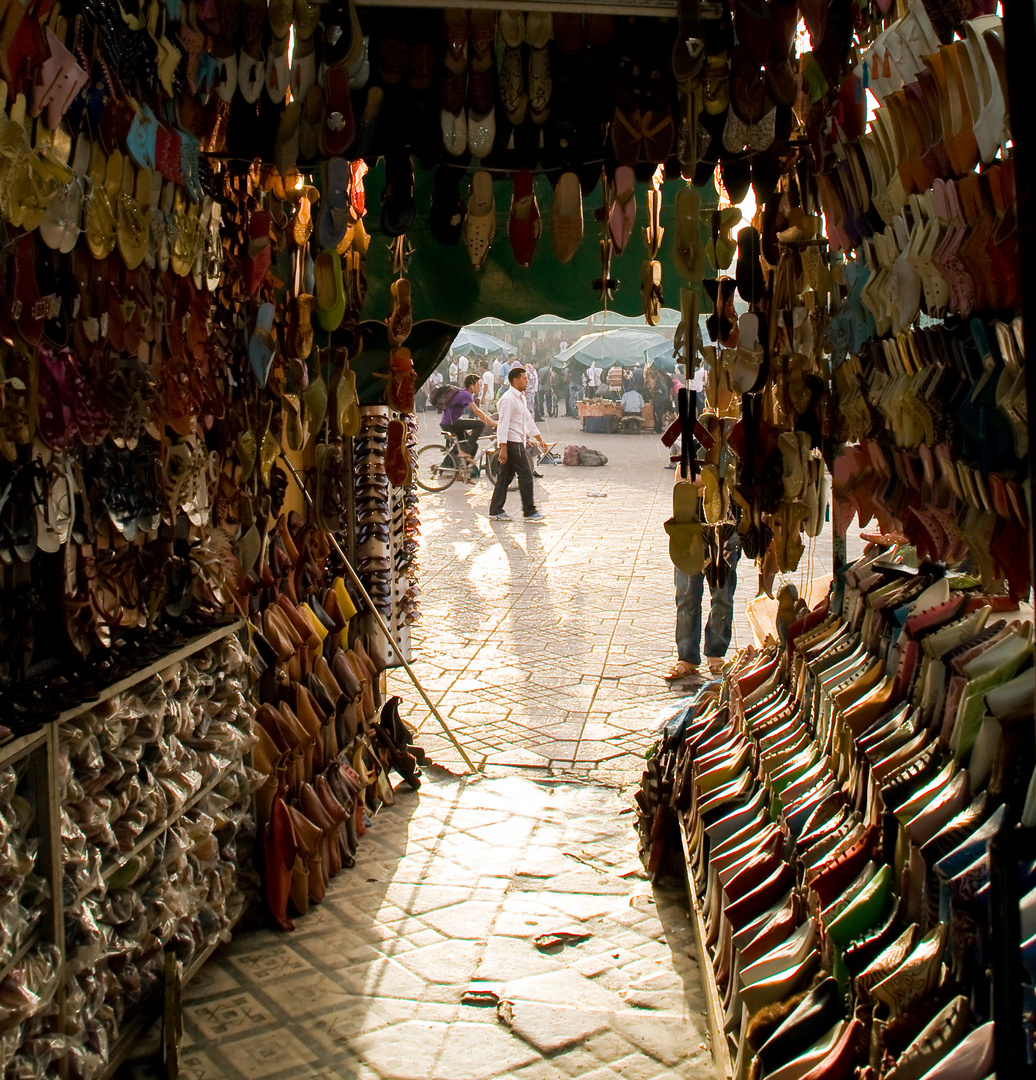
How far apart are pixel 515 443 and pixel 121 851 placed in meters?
10.0

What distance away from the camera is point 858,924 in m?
2.18

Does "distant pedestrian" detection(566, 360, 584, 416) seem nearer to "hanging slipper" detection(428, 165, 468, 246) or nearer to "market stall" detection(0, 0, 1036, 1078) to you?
"market stall" detection(0, 0, 1036, 1078)

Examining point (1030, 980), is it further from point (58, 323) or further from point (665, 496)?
point (665, 496)

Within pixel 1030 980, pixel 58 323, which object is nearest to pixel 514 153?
pixel 58 323

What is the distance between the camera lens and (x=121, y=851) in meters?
2.73

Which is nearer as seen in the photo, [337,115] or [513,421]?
[337,115]

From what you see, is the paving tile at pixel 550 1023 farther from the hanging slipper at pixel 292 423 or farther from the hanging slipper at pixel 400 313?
the hanging slipper at pixel 400 313

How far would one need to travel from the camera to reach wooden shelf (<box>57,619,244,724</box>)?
8.15 feet

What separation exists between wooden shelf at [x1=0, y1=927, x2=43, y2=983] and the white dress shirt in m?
10.4

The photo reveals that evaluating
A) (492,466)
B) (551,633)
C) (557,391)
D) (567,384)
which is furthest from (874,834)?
(557,391)

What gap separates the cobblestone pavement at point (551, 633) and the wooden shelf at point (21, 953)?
309 centimetres

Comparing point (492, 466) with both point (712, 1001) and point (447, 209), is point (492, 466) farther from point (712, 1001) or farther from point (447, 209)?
point (712, 1001)

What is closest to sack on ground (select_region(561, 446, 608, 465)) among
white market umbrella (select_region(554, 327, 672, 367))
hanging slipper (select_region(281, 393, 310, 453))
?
white market umbrella (select_region(554, 327, 672, 367))

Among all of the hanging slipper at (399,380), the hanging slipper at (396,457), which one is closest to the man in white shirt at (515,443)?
the hanging slipper at (396,457)
